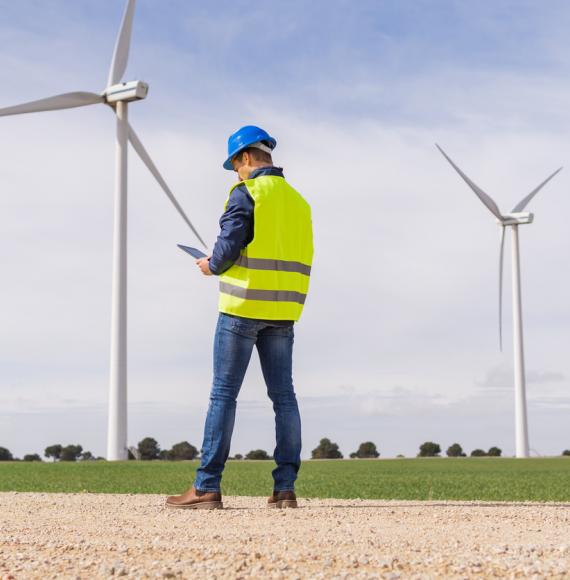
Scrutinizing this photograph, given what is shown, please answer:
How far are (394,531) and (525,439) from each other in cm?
3730

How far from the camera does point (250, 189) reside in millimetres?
7898

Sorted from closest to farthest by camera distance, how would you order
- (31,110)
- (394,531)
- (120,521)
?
(394,531)
(120,521)
(31,110)

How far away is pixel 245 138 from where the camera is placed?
819cm

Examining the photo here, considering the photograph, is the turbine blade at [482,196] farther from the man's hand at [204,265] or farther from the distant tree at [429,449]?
the man's hand at [204,265]

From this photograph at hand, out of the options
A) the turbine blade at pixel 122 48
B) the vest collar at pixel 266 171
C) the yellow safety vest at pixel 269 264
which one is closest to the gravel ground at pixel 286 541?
the yellow safety vest at pixel 269 264

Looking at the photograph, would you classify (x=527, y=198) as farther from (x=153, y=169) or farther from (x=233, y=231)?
(x=233, y=231)

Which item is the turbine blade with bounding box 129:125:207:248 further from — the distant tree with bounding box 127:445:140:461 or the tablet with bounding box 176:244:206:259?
the tablet with bounding box 176:244:206:259

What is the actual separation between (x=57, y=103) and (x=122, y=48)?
4330 millimetres

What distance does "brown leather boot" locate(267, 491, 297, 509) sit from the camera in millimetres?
8227

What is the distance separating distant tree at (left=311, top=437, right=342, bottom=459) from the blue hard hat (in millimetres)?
31227

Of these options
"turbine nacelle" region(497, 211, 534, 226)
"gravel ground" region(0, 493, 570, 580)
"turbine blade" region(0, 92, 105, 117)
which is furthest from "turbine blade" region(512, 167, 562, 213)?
"gravel ground" region(0, 493, 570, 580)

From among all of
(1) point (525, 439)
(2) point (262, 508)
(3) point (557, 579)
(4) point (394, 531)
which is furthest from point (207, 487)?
(1) point (525, 439)

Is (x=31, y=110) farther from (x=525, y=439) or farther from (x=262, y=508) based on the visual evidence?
(x=525, y=439)

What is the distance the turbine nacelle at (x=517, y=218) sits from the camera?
4350 centimetres
